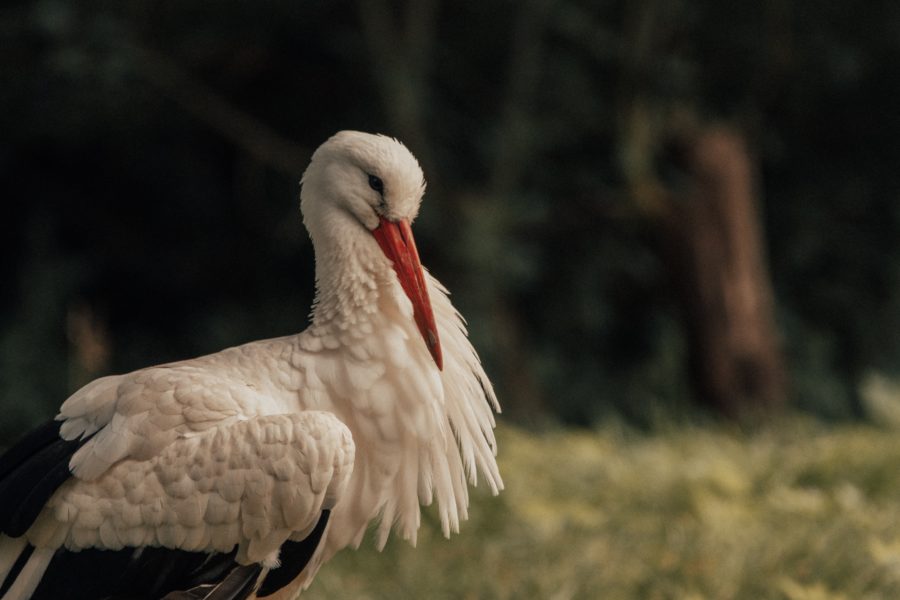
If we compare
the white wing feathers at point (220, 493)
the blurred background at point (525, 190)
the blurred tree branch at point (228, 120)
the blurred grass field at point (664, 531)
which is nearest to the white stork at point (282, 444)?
the white wing feathers at point (220, 493)

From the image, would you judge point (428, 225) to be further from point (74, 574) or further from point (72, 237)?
point (74, 574)

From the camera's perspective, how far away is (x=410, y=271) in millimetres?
3525

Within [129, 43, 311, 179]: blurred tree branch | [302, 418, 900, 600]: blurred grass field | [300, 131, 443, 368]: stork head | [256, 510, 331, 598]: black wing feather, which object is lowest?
[256, 510, 331, 598]: black wing feather

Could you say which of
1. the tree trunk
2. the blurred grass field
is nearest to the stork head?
the blurred grass field

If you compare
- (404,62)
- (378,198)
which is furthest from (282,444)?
(404,62)

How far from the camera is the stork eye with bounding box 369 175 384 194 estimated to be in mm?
3492

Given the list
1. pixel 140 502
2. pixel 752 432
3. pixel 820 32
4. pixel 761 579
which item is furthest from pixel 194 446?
pixel 820 32

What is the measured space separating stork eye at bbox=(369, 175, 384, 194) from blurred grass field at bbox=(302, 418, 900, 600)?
1607 mm

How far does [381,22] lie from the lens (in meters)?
8.61

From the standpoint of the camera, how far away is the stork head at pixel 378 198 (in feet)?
11.4

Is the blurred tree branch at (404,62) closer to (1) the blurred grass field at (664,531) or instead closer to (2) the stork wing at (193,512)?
(1) the blurred grass field at (664,531)

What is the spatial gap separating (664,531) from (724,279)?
13.0 feet

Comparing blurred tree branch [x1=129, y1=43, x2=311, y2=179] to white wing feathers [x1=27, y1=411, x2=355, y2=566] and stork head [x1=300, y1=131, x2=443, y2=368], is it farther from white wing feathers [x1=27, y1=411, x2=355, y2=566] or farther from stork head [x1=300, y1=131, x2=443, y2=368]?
white wing feathers [x1=27, y1=411, x2=355, y2=566]

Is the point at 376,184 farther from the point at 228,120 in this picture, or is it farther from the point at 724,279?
the point at 724,279
